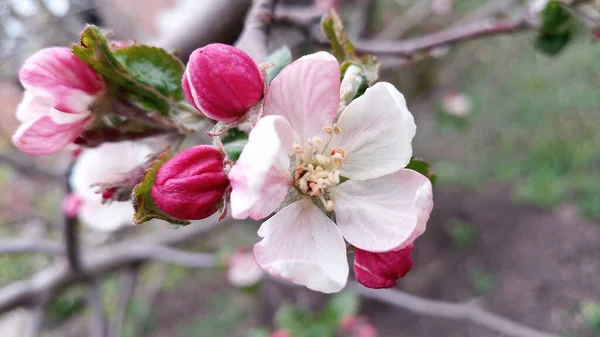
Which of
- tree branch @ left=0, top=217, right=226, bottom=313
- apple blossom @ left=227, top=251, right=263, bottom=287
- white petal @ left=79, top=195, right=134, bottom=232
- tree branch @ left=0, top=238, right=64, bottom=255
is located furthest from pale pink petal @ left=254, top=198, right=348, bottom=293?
apple blossom @ left=227, top=251, right=263, bottom=287

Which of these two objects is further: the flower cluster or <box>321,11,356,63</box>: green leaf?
<box>321,11,356,63</box>: green leaf

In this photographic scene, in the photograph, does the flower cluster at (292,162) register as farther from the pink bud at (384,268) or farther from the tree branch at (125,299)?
the tree branch at (125,299)

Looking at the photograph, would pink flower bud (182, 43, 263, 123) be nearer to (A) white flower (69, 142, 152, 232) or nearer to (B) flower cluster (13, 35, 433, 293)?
(B) flower cluster (13, 35, 433, 293)

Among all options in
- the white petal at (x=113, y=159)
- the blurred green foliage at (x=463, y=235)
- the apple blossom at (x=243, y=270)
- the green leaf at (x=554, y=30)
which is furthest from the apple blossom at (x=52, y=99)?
the blurred green foliage at (x=463, y=235)

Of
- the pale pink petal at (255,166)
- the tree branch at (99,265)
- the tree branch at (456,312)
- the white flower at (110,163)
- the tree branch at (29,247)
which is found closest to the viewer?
the pale pink petal at (255,166)

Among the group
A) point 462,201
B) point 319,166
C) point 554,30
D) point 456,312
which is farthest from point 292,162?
point 462,201

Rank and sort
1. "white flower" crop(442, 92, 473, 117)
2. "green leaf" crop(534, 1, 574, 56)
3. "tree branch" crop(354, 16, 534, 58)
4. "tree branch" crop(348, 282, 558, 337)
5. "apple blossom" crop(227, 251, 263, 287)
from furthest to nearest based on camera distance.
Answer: "white flower" crop(442, 92, 473, 117) < "apple blossom" crop(227, 251, 263, 287) < "tree branch" crop(348, 282, 558, 337) < "tree branch" crop(354, 16, 534, 58) < "green leaf" crop(534, 1, 574, 56)

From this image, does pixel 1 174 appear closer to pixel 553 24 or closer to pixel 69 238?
pixel 69 238

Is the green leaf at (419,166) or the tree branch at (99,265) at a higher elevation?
the green leaf at (419,166)
